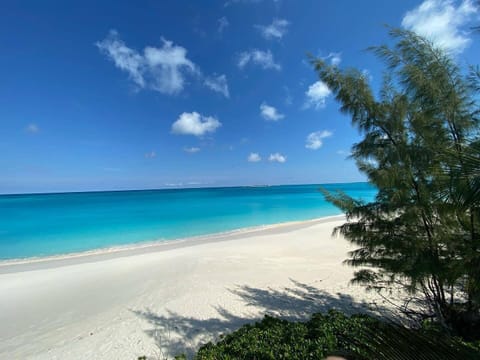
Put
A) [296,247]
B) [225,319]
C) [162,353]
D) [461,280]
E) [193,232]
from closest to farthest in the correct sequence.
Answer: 1. [461,280]
2. [162,353]
3. [225,319]
4. [296,247]
5. [193,232]

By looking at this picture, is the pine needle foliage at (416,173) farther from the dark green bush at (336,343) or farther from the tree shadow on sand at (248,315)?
the tree shadow on sand at (248,315)

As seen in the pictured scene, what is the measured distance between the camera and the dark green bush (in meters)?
1.81

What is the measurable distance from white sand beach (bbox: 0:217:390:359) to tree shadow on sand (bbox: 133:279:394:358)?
2 cm

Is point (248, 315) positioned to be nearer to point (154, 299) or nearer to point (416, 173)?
point (154, 299)

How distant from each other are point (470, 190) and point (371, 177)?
5.37 ft

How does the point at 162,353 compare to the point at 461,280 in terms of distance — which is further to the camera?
the point at 162,353

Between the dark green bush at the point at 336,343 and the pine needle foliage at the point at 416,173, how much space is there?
0.92 m

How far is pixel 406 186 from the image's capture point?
118 inches

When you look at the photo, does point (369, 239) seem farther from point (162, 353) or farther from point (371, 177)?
point (162, 353)

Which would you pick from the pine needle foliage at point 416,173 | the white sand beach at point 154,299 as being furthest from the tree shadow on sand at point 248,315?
the pine needle foliage at point 416,173

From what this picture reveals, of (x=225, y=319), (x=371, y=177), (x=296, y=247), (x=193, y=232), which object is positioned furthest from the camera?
(x=193, y=232)

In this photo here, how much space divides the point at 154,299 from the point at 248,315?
2665mm

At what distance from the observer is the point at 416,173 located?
3.06m

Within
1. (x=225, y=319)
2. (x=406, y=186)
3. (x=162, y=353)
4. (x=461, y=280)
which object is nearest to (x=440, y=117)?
(x=406, y=186)
